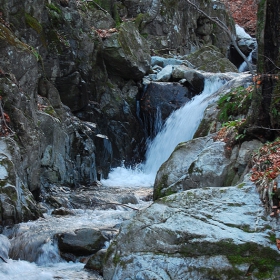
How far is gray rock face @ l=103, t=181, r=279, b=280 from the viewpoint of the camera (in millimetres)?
3988

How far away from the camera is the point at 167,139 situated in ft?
46.7

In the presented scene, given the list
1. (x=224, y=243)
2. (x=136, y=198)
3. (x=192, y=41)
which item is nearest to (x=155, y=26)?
(x=192, y=41)

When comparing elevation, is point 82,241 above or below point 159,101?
below

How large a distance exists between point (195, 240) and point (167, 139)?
33.3 feet

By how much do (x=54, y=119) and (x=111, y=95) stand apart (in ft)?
16.6

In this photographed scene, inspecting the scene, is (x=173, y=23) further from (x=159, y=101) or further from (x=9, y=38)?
(x=9, y=38)

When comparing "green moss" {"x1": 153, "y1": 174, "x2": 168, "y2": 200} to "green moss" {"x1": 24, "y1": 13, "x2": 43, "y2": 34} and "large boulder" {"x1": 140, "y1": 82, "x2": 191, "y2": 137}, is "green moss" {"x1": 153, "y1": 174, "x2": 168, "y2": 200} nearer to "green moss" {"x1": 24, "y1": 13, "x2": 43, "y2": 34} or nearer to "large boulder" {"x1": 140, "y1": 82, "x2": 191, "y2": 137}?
"green moss" {"x1": 24, "y1": 13, "x2": 43, "y2": 34}

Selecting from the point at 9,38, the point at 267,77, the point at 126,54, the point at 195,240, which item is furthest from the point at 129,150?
the point at 195,240

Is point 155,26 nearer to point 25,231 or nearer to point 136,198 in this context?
point 136,198

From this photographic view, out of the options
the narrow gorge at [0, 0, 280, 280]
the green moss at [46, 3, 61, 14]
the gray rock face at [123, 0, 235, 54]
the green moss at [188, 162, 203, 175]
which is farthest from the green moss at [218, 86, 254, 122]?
the gray rock face at [123, 0, 235, 54]

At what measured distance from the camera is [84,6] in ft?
54.2

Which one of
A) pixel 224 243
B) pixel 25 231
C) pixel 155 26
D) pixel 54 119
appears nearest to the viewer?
pixel 224 243

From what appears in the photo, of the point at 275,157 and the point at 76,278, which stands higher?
the point at 275,157

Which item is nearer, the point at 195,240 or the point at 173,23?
the point at 195,240
